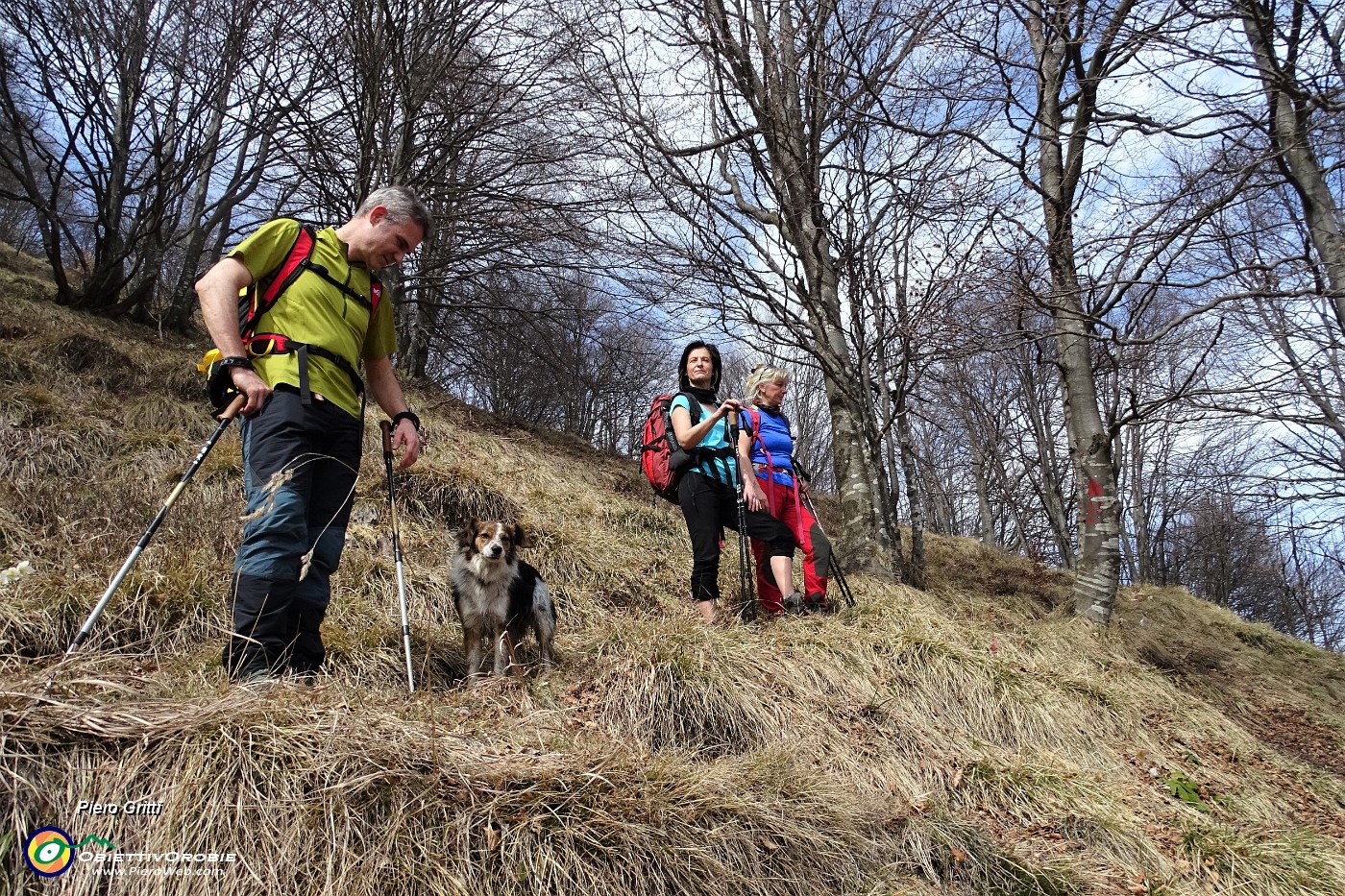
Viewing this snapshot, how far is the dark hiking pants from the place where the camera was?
7.67 ft

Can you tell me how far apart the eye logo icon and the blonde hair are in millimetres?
4161

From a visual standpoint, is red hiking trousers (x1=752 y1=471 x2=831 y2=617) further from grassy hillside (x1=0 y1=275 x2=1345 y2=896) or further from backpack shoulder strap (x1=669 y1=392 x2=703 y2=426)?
backpack shoulder strap (x1=669 y1=392 x2=703 y2=426)

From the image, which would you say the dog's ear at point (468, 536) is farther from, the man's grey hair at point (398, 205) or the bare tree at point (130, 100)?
the bare tree at point (130, 100)

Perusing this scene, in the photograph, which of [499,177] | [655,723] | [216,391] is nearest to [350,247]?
[216,391]

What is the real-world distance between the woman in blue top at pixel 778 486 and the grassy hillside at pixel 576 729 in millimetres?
335

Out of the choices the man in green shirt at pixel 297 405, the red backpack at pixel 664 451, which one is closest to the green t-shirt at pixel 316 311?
the man in green shirt at pixel 297 405

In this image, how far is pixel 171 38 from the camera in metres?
8.02

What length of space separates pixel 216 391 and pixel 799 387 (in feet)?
→ 63.9

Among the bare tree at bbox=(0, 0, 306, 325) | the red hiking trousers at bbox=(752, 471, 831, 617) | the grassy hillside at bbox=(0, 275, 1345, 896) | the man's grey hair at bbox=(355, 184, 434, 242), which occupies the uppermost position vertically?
the bare tree at bbox=(0, 0, 306, 325)

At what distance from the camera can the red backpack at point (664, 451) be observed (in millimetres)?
4371

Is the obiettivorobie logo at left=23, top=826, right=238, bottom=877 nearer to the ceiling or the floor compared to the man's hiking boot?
nearer to the floor

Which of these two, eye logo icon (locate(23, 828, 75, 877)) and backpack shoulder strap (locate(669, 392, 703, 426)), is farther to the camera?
backpack shoulder strap (locate(669, 392, 703, 426))

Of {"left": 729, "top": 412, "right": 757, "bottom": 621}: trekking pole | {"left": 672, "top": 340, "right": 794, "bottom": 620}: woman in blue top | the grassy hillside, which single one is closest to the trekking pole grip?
the grassy hillside
